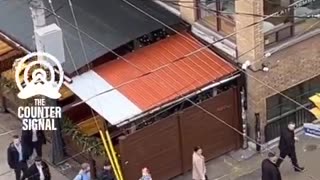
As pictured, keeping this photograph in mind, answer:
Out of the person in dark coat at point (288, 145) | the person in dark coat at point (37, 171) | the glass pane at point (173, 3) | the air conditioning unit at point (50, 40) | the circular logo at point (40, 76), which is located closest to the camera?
the air conditioning unit at point (50, 40)

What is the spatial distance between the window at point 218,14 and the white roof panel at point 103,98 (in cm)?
290

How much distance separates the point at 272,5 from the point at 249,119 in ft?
8.82

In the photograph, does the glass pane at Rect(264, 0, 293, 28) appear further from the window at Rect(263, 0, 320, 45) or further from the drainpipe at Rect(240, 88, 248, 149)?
the drainpipe at Rect(240, 88, 248, 149)

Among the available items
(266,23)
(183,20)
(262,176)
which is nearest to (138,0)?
(183,20)

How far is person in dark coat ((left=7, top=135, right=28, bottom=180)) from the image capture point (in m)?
25.6

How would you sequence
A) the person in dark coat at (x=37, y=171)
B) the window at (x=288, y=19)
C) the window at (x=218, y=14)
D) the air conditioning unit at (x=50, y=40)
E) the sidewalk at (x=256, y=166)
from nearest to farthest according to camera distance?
1. the air conditioning unit at (x=50, y=40)
2. the person in dark coat at (x=37, y=171)
3. the sidewalk at (x=256, y=166)
4. the window at (x=288, y=19)
5. the window at (x=218, y=14)

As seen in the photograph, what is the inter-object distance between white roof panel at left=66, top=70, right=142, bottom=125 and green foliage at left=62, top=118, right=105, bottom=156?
2.95ft

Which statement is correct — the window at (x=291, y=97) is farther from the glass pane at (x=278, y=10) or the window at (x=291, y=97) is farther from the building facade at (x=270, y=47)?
the glass pane at (x=278, y=10)

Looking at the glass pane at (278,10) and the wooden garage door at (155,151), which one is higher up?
the glass pane at (278,10)

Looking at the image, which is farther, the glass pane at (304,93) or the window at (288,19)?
the glass pane at (304,93)

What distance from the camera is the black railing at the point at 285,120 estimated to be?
26922 mm

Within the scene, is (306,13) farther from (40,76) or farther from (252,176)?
(40,76)

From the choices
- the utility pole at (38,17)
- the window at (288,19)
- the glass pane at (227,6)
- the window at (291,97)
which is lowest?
the window at (291,97)

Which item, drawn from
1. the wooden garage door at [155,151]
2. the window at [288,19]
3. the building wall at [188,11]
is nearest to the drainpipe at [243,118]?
the window at [288,19]
